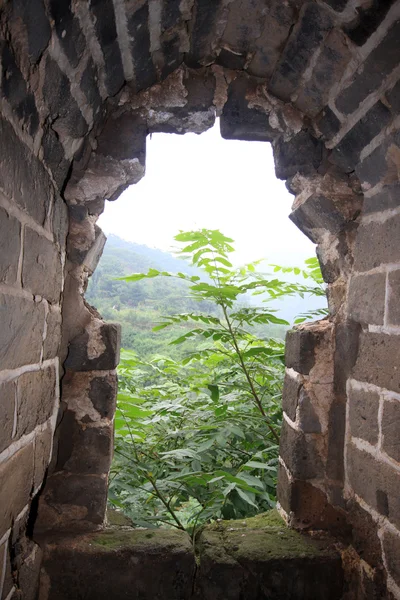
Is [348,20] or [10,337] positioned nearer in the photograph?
[10,337]

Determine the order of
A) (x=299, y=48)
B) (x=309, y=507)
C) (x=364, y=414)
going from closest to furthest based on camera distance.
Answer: (x=299, y=48)
(x=364, y=414)
(x=309, y=507)

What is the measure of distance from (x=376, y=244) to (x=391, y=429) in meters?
0.76

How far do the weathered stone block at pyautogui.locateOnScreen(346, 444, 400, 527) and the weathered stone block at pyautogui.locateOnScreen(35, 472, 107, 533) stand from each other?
1146mm

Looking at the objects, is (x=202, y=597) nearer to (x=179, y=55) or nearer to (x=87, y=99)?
(x=87, y=99)

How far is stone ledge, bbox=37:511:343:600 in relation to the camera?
175 cm

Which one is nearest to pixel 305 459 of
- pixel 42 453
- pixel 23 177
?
pixel 42 453

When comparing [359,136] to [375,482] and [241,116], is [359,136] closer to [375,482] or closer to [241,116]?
[241,116]

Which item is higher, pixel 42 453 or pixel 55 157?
pixel 55 157

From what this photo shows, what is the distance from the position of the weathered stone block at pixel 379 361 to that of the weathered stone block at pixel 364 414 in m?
0.07

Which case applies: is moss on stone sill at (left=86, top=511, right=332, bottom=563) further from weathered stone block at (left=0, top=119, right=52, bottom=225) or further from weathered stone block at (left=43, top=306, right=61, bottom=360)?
weathered stone block at (left=0, top=119, right=52, bottom=225)

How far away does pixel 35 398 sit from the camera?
148 cm

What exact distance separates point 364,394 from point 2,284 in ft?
4.88

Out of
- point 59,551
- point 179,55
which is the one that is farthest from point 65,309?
point 179,55

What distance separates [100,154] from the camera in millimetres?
1941
